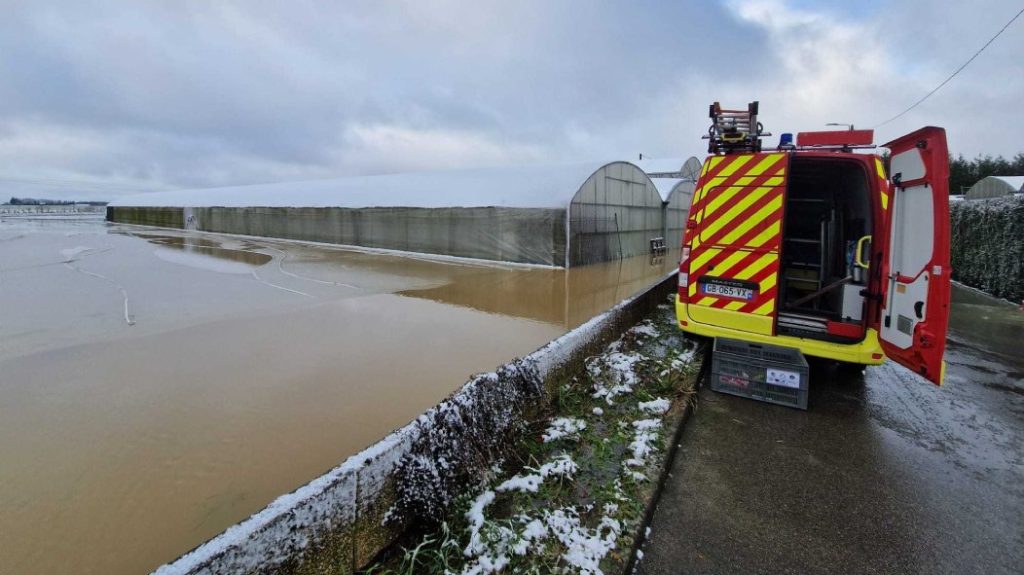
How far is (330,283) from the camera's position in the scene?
400 inches

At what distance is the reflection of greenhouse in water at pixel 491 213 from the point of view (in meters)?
13.2

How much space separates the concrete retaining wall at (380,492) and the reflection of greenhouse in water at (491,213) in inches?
403

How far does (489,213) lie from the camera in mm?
14109

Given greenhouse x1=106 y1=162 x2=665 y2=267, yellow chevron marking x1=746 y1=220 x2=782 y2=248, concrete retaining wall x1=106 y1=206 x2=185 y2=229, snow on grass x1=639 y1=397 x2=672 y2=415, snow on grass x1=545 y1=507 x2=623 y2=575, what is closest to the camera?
snow on grass x1=545 y1=507 x2=623 y2=575

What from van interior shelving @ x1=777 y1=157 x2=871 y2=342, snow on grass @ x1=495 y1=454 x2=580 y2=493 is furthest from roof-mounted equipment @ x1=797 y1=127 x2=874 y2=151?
snow on grass @ x1=495 y1=454 x2=580 y2=493

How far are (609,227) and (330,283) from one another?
8.96 m

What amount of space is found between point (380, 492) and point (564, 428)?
1527 millimetres

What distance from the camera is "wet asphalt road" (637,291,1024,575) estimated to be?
216cm

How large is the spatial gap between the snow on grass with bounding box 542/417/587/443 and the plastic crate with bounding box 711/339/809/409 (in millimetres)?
1573

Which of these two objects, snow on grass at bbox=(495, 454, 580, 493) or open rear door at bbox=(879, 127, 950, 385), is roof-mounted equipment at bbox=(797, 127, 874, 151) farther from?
snow on grass at bbox=(495, 454, 580, 493)

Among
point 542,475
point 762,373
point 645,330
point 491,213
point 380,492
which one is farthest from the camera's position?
point 491,213

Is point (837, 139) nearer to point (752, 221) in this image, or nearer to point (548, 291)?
point (752, 221)

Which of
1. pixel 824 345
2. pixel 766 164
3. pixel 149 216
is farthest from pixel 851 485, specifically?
pixel 149 216

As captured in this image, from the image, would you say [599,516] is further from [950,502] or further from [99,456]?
[99,456]
